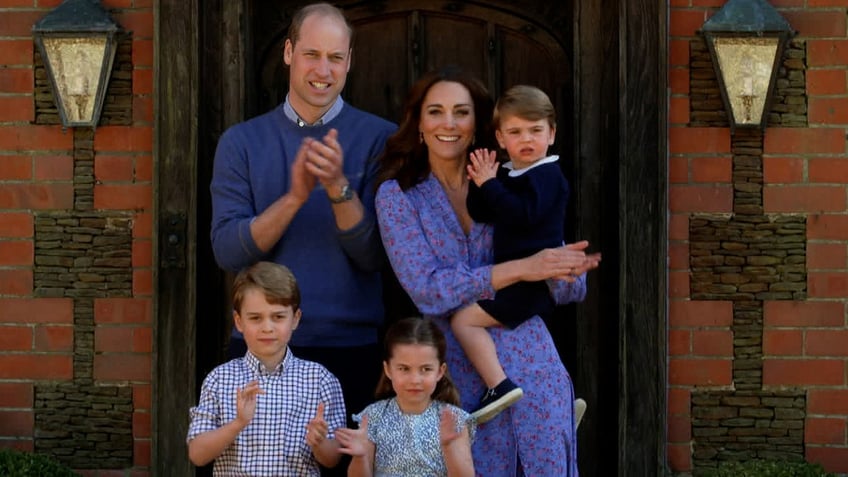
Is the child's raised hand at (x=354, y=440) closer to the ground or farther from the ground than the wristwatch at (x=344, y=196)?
closer to the ground

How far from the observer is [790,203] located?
4.74m

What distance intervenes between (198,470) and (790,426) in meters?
2.16

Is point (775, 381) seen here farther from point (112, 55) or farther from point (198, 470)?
point (112, 55)

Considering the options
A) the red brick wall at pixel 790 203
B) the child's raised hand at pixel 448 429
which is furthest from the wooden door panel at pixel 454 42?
the child's raised hand at pixel 448 429

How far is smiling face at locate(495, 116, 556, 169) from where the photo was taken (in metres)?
3.84

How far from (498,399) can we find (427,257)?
46cm

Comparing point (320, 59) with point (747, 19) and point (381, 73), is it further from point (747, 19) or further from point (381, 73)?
point (747, 19)

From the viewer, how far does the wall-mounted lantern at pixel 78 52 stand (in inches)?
186

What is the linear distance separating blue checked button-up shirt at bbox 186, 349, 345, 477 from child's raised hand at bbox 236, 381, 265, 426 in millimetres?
158

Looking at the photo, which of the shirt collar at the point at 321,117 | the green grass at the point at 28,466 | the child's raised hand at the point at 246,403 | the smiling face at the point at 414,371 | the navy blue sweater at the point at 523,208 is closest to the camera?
the child's raised hand at the point at 246,403

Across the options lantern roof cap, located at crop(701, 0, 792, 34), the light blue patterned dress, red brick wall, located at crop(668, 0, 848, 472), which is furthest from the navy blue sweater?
lantern roof cap, located at crop(701, 0, 792, 34)

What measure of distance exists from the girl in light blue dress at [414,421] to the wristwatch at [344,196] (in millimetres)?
405

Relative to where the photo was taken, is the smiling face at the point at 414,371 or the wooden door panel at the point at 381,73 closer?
the smiling face at the point at 414,371

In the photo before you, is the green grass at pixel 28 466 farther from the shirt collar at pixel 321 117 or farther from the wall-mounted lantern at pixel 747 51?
the wall-mounted lantern at pixel 747 51
